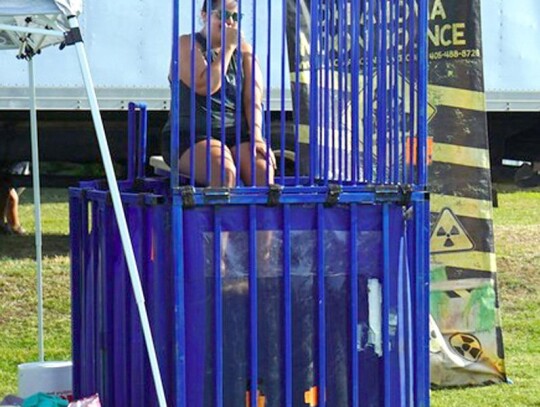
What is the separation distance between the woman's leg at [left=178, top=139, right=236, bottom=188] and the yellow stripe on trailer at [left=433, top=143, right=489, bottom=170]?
2316 mm

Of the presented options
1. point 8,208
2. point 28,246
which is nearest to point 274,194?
point 28,246

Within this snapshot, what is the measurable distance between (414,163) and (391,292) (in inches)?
20.1

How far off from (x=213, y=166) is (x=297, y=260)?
0.47 metres

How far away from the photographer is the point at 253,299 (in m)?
4.04

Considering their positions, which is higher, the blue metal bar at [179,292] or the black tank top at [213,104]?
the black tank top at [213,104]

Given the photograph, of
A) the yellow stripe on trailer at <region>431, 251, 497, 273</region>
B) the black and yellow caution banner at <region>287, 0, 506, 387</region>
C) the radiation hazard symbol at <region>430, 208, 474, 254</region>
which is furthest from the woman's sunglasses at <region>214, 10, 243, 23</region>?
the yellow stripe on trailer at <region>431, 251, 497, 273</region>

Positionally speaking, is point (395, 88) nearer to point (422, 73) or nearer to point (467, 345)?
point (422, 73)

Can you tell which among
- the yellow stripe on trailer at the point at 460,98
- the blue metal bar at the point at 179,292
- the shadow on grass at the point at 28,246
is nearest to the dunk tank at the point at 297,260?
the blue metal bar at the point at 179,292

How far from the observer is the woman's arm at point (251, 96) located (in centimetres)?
438

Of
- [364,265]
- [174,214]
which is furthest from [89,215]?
[364,265]

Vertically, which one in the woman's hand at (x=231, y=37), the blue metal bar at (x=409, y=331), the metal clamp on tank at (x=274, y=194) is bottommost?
the blue metal bar at (x=409, y=331)

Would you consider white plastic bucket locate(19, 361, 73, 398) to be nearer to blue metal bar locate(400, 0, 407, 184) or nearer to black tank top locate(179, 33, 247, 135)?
black tank top locate(179, 33, 247, 135)

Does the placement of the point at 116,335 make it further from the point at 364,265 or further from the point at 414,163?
the point at 414,163

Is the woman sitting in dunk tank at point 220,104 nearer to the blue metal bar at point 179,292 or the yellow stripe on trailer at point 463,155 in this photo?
the blue metal bar at point 179,292
